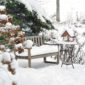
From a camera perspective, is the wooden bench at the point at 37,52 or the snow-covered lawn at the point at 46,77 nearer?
the snow-covered lawn at the point at 46,77

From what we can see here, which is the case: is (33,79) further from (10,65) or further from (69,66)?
(69,66)

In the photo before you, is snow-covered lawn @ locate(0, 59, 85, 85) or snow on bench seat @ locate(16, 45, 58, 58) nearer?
snow-covered lawn @ locate(0, 59, 85, 85)

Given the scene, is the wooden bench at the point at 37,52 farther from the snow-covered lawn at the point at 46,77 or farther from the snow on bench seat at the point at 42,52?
the snow-covered lawn at the point at 46,77

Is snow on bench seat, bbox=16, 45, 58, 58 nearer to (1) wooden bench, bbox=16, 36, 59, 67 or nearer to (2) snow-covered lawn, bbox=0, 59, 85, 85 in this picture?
(1) wooden bench, bbox=16, 36, 59, 67

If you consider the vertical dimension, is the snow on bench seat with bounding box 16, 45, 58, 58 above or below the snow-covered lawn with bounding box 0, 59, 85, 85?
above

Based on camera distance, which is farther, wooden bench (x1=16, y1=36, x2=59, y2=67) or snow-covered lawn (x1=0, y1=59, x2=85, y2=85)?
wooden bench (x1=16, y1=36, x2=59, y2=67)

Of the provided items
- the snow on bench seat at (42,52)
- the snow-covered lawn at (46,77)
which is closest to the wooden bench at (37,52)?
the snow on bench seat at (42,52)

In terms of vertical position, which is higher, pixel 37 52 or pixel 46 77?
pixel 37 52

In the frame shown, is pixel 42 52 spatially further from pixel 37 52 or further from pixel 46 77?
pixel 46 77

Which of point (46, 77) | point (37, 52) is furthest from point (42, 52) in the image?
point (46, 77)

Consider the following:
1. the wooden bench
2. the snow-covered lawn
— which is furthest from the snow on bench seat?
the snow-covered lawn

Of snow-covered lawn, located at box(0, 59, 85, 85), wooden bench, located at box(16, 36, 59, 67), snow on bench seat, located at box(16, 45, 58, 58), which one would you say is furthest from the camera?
snow on bench seat, located at box(16, 45, 58, 58)

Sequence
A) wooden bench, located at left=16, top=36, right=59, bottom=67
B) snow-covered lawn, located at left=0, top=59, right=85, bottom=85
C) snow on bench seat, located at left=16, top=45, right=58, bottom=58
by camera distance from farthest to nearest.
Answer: snow on bench seat, located at left=16, top=45, right=58, bottom=58, wooden bench, located at left=16, top=36, right=59, bottom=67, snow-covered lawn, located at left=0, top=59, right=85, bottom=85

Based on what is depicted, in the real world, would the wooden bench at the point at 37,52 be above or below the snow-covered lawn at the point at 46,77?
above
